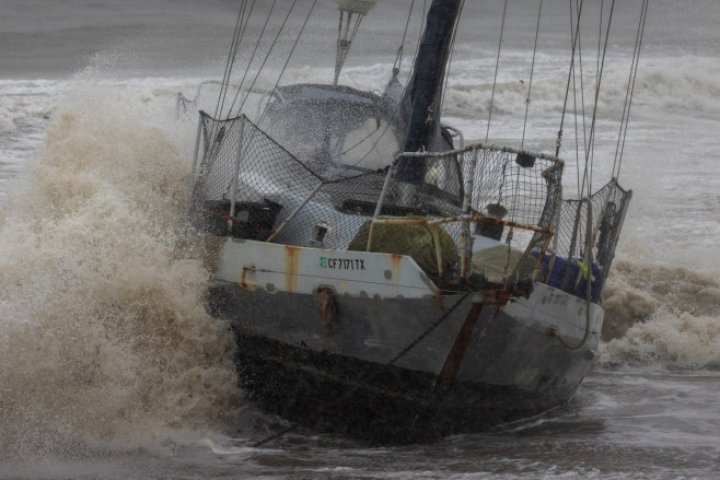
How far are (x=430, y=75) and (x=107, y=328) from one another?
3.93m

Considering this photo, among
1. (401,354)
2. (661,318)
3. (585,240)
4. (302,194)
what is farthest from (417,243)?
(661,318)

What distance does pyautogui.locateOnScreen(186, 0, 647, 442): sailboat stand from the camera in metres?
10.0

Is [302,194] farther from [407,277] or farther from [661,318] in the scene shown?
[661,318]

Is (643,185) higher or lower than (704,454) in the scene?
higher

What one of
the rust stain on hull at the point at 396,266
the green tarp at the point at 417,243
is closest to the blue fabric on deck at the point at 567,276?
the green tarp at the point at 417,243

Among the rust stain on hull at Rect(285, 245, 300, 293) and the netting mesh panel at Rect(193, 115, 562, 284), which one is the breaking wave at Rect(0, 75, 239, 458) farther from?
the rust stain on hull at Rect(285, 245, 300, 293)

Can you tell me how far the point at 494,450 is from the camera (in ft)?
34.3

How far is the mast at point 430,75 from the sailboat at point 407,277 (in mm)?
14

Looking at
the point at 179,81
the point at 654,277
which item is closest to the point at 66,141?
the point at 654,277

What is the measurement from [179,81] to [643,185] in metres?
14.7

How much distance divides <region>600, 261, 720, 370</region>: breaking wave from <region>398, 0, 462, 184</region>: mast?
3725 mm

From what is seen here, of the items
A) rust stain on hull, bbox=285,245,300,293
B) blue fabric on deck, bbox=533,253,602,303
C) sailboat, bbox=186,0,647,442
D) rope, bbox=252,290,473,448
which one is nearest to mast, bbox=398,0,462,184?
sailboat, bbox=186,0,647,442

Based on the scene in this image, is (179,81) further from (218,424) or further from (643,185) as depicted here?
(218,424)

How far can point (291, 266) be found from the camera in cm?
1080
